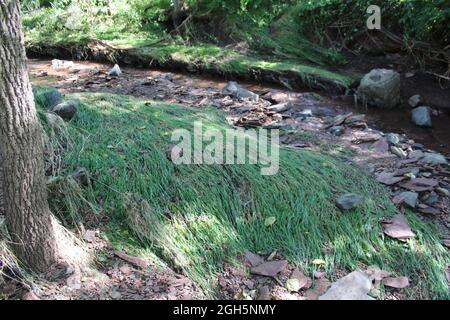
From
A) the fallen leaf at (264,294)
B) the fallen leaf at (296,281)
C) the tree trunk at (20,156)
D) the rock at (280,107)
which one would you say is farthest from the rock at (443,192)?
the tree trunk at (20,156)

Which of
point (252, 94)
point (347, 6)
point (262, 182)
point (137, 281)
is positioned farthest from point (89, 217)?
point (347, 6)

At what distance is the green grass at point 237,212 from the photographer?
3.00 metres

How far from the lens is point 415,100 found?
5.99 m

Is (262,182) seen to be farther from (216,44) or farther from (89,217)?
(216,44)

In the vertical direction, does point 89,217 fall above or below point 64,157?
below

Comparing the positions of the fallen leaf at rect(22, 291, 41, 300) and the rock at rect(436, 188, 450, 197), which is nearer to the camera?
the fallen leaf at rect(22, 291, 41, 300)

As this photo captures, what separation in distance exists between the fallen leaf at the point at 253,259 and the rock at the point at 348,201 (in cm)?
76

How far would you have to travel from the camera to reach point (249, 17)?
25.5 ft

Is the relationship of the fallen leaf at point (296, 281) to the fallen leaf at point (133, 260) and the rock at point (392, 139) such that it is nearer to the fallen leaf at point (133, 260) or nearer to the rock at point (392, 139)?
the fallen leaf at point (133, 260)

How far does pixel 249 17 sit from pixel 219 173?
16.2 feet

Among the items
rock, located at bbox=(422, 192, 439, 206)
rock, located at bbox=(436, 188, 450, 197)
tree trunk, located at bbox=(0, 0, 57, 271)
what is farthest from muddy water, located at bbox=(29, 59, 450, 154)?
tree trunk, located at bbox=(0, 0, 57, 271)

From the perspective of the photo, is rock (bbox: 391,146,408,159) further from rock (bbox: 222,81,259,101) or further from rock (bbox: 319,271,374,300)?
rock (bbox: 222,81,259,101)

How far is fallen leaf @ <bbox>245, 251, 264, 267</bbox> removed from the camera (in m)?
3.03

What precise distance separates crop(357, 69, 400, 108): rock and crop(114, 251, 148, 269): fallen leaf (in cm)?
Answer: 422
